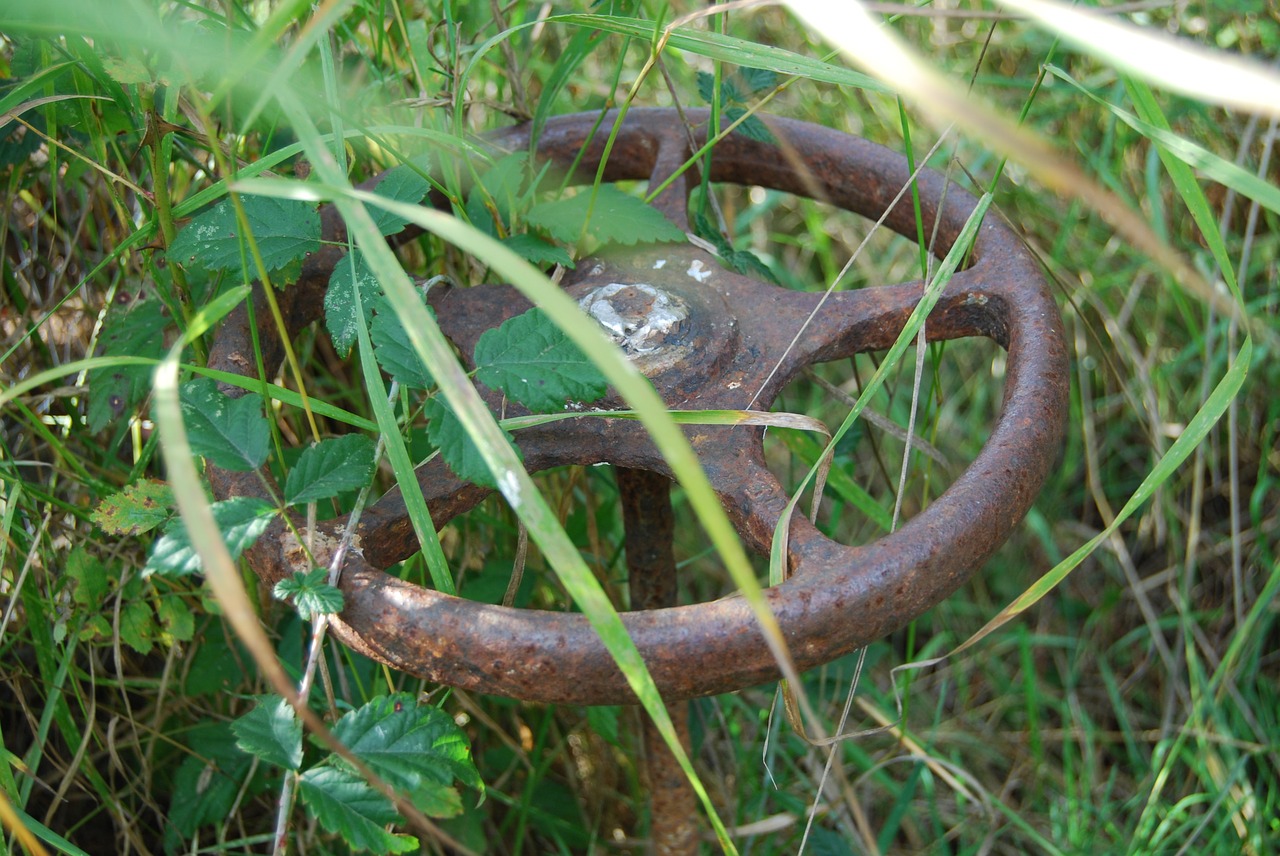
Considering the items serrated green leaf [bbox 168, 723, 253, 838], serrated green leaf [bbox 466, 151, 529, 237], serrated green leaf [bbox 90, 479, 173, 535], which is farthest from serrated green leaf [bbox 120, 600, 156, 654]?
serrated green leaf [bbox 466, 151, 529, 237]

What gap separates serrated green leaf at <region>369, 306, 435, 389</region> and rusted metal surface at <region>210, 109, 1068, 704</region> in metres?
0.10

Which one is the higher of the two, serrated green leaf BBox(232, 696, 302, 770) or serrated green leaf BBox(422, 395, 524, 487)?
serrated green leaf BBox(422, 395, 524, 487)

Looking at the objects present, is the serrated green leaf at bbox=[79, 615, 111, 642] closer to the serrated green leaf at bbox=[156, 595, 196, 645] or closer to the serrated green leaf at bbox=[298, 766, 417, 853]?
the serrated green leaf at bbox=[156, 595, 196, 645]

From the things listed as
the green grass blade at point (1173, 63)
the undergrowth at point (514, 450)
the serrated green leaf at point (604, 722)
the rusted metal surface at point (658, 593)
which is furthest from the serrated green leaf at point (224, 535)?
the serrated green leaf at point (604, 722)

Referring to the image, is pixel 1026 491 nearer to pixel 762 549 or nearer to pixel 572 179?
pixel 762 549

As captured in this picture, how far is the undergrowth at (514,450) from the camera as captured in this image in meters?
0.84

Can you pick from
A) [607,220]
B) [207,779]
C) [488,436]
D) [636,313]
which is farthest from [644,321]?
[207,779]

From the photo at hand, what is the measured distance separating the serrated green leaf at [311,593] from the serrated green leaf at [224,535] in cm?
4

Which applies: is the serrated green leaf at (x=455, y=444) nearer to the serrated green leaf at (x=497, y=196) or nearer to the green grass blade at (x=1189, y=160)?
the serrated green leaf at (x=497, y=196)

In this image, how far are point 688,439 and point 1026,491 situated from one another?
0.28 meters

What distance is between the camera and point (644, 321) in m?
0.98

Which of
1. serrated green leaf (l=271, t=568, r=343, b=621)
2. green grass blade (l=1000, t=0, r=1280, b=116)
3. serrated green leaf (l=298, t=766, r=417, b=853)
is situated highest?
green grass blade (l=1000, t=0, r=1280, b=116)

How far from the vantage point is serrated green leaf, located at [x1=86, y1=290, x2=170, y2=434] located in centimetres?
115

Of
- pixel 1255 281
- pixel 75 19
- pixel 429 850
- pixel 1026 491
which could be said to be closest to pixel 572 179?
pixel 75 19
